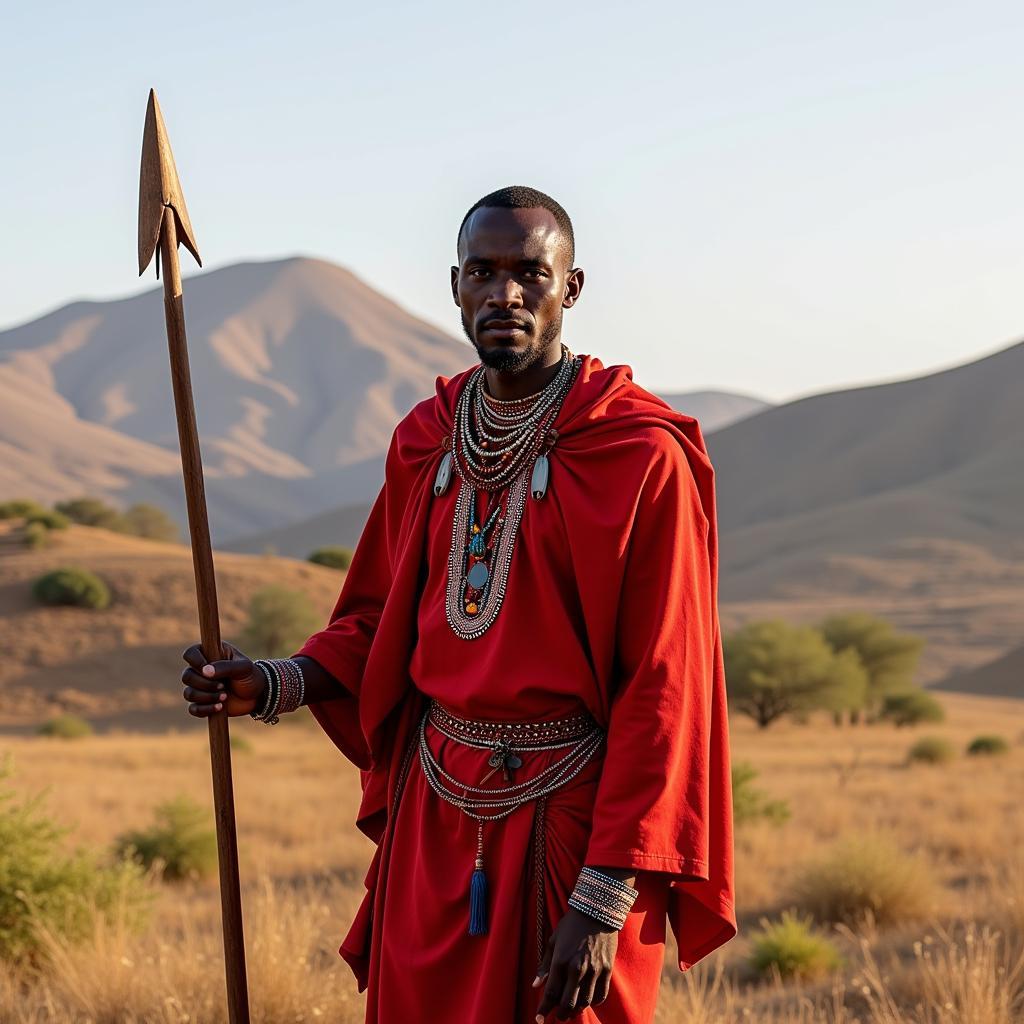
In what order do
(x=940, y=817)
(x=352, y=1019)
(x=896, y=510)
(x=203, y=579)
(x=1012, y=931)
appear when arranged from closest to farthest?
1. (x=203, y=579)
2. (x=352, y=1019)
3. (x=1012, y=931)
4. (x=940, y=817)
5. (x=896, y=510)

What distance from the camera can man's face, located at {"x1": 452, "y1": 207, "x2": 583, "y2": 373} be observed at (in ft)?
10.2

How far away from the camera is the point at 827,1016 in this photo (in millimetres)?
6016

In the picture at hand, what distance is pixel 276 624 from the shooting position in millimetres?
34375

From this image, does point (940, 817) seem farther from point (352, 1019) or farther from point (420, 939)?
point (420, 939)

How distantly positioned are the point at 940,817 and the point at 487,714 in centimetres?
1003

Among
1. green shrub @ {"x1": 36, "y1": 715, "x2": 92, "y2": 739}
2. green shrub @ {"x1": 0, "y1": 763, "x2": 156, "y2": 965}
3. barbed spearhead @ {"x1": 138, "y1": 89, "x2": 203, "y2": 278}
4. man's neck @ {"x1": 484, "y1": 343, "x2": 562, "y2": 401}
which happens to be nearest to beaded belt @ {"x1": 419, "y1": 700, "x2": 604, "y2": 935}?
man's neck @ {"x1": 484, "y1": 343, "x2": 562, "y2": 401}

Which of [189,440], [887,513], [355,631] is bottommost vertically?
[355,631]

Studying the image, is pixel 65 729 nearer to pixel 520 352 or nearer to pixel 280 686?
pixel 280 686

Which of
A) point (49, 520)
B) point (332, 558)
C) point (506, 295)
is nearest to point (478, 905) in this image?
point (506, 295)

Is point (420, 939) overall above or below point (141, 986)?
above

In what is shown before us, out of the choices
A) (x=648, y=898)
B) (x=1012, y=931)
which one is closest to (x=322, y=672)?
(x=648, y=898)

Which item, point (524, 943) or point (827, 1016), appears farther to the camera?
point (827, 1016)

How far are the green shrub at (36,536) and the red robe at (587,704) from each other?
125 ft

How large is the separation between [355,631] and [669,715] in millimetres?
1006
